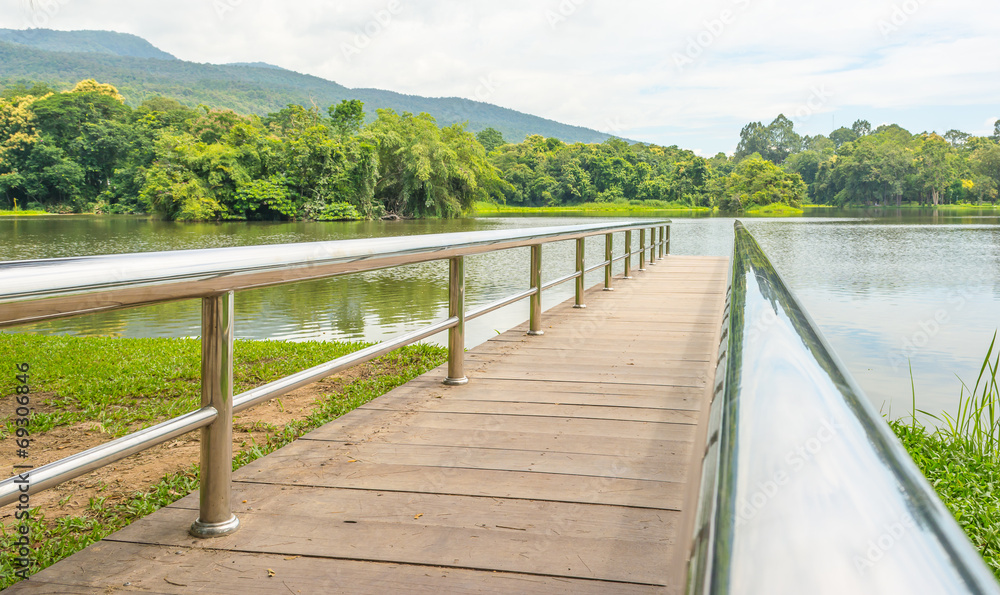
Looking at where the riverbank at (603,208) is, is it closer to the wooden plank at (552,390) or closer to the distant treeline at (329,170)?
the distant treeline at (329,170)

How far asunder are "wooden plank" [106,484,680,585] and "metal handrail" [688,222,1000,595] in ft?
3.93

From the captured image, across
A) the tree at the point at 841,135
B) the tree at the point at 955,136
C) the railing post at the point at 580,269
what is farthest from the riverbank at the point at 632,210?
the tree at the point at 841,135

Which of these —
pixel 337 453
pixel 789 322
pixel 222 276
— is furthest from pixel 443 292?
pixel 789 322

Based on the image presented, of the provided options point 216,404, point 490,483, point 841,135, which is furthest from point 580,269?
point 841,135

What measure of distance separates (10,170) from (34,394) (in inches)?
2147

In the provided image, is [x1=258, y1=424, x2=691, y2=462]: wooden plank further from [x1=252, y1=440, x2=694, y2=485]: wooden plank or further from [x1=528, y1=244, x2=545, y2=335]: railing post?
[x1=528, y1=244, x2=545, y2=335]: railing post

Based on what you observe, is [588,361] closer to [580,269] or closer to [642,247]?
[580,269]

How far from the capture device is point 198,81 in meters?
134

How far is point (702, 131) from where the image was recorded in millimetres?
117188

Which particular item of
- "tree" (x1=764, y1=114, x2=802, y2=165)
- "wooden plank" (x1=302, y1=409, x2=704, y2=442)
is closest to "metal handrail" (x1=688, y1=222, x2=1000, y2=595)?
"wooden plank" (x1=302, y1=409, x2=704, y2=442)

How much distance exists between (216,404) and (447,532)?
63cm

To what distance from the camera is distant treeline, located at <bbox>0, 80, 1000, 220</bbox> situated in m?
38.6

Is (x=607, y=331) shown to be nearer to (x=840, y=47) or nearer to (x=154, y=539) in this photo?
(x=154, y=539)

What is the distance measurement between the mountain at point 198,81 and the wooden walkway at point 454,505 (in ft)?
251
